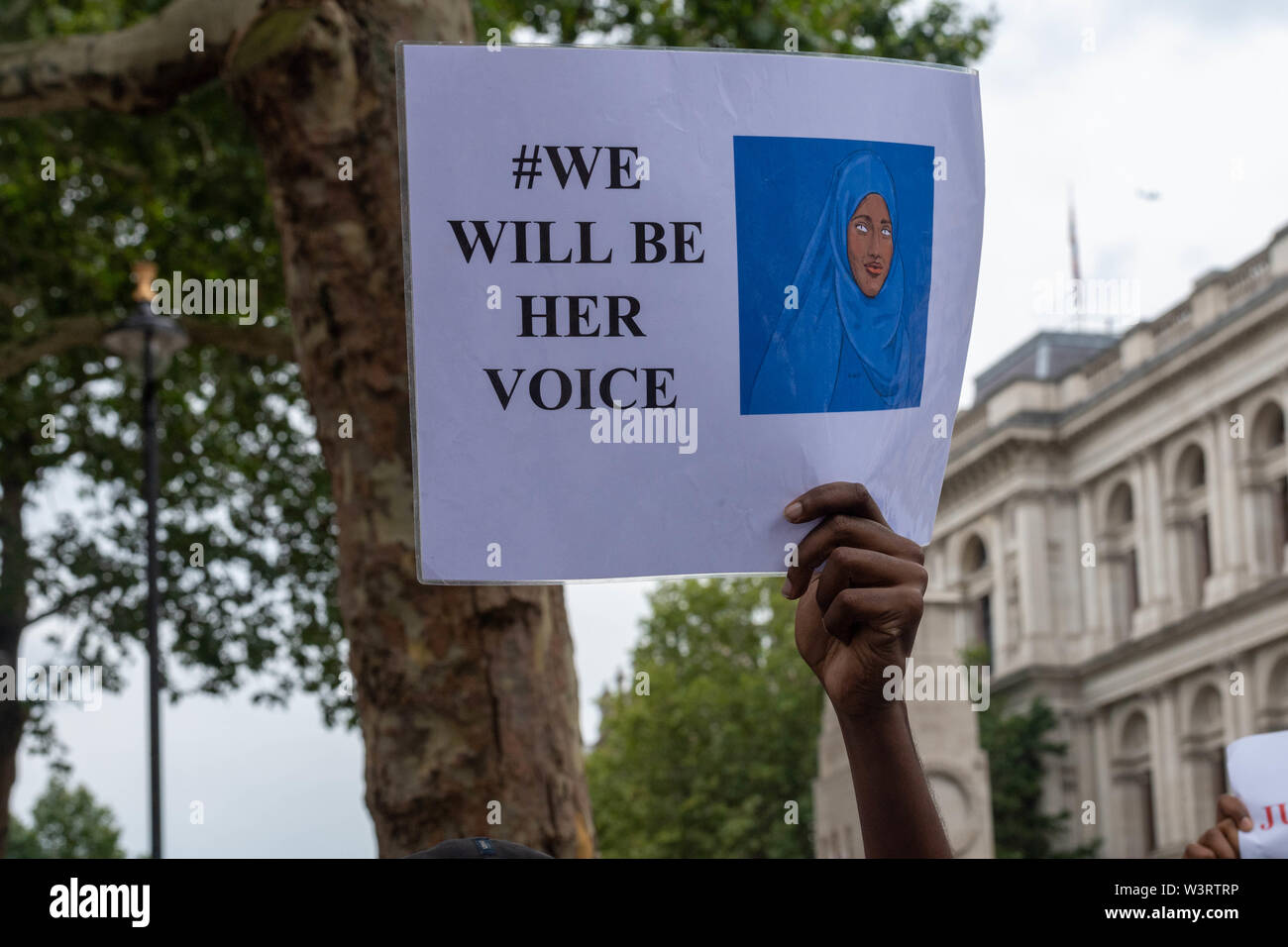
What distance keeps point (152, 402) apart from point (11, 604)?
710 centimetres

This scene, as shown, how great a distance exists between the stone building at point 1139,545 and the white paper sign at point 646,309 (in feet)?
128

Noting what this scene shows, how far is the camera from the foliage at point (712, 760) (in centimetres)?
4125

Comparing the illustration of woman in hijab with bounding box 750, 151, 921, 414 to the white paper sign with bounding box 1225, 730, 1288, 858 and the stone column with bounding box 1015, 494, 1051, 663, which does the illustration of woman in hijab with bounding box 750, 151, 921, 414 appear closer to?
the white paper sign with bounding box 1225, 730, 1288, 858

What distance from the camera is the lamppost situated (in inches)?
510

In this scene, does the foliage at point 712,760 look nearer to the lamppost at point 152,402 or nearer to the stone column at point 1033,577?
the stone column at point 1033,577

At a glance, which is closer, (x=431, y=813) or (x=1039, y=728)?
(x=431, y=813)

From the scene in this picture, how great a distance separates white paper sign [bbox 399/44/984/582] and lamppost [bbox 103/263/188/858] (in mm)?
11073

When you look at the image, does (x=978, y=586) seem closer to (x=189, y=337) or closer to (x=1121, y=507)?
(x=1121, y=507)

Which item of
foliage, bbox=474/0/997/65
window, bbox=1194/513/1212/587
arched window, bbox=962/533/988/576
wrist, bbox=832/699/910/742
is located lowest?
wrist, bbox=832/699/910/742

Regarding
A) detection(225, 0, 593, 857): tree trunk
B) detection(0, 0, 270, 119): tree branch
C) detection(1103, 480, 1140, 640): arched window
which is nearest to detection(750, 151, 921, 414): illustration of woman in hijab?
detection(225, 0, 593, 857): tree trunk

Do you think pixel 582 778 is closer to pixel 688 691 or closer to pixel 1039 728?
pixel 688 691

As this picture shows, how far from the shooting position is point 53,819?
68125 millimetres

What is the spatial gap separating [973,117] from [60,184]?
15.3m
